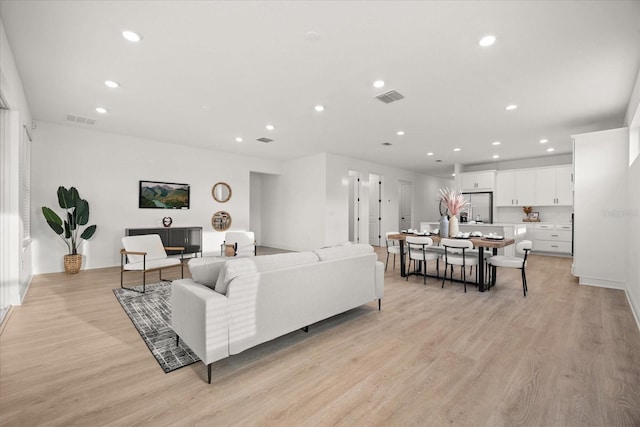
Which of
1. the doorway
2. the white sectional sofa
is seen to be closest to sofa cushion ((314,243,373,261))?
the white sectional sofa

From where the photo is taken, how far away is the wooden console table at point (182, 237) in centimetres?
636

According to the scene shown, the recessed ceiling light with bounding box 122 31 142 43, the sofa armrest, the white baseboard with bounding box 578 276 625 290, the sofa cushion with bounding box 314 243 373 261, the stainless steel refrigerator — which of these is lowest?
the white baseboard with bounding box 578 276 625 290

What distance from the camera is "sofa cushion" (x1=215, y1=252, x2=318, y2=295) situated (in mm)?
2119

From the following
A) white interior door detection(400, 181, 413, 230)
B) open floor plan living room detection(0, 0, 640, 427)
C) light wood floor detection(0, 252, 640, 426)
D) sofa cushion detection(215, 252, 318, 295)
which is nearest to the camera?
light wood floor detection(0, 252, 640, 426)

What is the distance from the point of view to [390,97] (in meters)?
4.07

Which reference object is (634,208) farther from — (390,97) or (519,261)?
(390,97)

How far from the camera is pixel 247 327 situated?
6.97ft

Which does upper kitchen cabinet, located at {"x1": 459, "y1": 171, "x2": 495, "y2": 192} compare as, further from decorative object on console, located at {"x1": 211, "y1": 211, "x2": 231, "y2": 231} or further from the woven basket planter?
the woven basket planter

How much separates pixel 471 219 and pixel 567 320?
252 inches

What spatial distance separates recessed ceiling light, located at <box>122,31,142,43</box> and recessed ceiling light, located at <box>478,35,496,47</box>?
3.21m

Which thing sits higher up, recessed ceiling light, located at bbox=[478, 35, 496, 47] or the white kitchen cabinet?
recessed ceiling light, located at bbox=[478, 35, 496, 47]

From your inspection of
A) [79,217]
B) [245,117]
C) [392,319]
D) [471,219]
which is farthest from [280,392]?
[471,219]

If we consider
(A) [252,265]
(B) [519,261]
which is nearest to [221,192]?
(A) [252,265]

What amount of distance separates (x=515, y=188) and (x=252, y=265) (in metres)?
8.70
